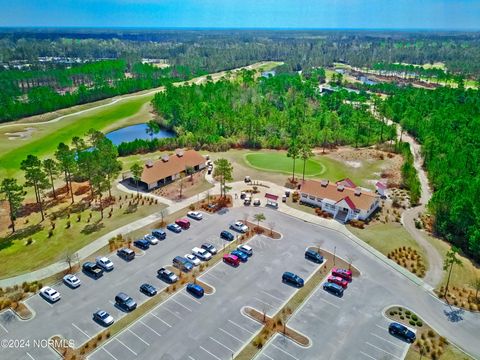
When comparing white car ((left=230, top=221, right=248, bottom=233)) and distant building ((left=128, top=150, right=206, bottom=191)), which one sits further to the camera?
distant building ((left=128, top=150, right=206, bottom=191))

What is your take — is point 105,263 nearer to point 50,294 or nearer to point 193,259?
point 50,294

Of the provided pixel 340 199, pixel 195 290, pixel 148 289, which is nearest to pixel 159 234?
pixel 148 289

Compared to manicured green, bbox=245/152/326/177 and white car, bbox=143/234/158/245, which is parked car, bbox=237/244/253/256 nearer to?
white car, bbox=143/234/158/245

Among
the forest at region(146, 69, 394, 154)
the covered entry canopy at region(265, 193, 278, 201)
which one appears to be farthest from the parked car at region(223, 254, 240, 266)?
the forest at region(146, 69, 394, 154)

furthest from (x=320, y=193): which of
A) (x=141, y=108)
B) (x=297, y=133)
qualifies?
(x=141, y=108)

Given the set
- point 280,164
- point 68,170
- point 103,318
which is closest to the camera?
point 103,318
